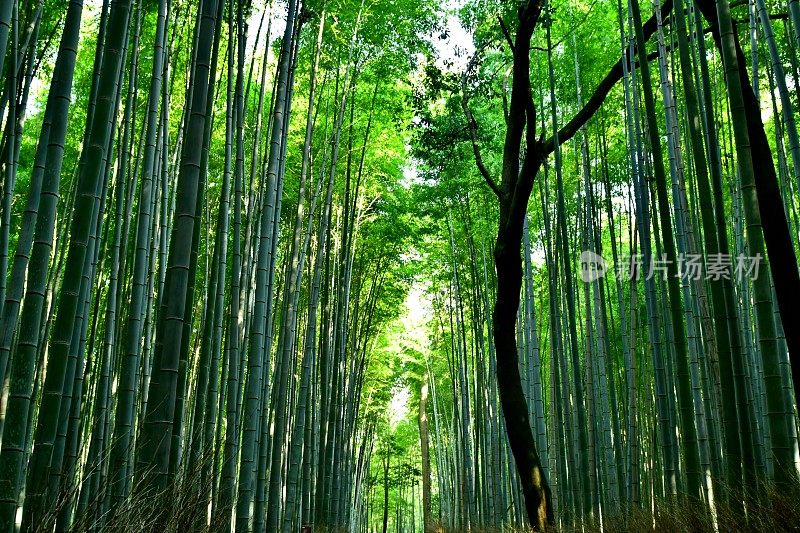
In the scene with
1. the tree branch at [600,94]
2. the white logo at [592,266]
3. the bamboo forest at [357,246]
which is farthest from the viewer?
the white logo at [592,266]

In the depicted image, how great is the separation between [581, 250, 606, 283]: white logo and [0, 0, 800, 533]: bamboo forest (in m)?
0.03

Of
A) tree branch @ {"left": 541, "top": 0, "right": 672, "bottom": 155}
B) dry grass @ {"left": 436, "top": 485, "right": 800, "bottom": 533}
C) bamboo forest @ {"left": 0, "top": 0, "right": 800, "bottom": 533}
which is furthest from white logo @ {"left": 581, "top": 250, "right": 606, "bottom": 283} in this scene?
dry grass @ {"left": 436, "top": 485, "right": 800, "bottom": 533}

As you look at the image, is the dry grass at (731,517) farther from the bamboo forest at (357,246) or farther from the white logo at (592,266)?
the white logo at (592,266)

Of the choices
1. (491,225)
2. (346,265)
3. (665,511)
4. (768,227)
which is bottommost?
(665,511)

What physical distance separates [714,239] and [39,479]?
8.38 feet

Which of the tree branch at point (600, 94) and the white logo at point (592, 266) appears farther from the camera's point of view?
the white logo at point (592, 266)

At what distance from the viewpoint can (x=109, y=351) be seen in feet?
9.62

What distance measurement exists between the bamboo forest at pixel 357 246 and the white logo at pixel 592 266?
0.03 m

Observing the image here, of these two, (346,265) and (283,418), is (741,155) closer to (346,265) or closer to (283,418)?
(283,418)

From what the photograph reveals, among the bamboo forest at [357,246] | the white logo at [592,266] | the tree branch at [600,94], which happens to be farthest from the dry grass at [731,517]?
the tree branch at [600,94]

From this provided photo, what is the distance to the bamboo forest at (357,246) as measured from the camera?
1.86 m

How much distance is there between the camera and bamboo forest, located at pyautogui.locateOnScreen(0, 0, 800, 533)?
186cm

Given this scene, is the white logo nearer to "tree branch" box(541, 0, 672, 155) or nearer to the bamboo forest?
the bamboo forest

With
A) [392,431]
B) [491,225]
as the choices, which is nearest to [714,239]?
[491,225]
